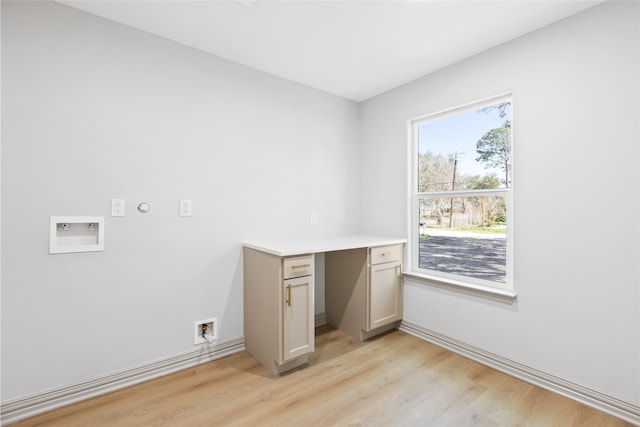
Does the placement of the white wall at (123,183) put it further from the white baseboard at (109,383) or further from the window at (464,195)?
the window at (464,195)

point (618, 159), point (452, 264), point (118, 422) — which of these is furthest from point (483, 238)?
point (118, 422)

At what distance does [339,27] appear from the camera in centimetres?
193

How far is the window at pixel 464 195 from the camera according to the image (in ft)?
7.20

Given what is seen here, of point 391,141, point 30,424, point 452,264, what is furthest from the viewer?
point 391,141

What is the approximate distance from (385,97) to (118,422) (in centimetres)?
318

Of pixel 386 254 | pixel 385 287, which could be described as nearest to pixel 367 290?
pixel 385 287

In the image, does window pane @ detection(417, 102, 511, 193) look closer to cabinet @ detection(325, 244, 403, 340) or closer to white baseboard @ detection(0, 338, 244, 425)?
cabinet @ detection(325, 244, 403, 340)

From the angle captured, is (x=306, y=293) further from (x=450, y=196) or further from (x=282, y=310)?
(x=450, y=196)

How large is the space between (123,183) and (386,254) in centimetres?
206

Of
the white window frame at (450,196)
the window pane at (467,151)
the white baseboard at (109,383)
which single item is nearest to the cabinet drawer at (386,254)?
the white window frame at (450,196)

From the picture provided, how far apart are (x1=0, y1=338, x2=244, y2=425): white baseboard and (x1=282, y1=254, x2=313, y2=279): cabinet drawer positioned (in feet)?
2.77

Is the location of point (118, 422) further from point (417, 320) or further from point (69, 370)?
point (417, 320)

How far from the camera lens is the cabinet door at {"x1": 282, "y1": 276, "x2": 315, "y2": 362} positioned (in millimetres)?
1985

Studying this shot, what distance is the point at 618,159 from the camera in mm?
1632
